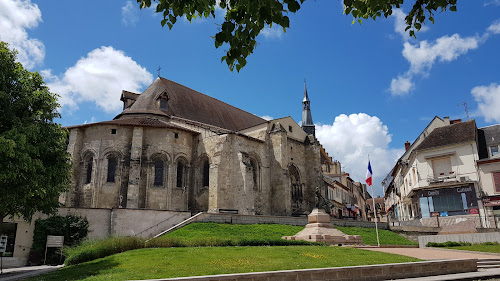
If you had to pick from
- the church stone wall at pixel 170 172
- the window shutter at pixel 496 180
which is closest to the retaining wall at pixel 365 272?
the church stone wall at pixel 170 172

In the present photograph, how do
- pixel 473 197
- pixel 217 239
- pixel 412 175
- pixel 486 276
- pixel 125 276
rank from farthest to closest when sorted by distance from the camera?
pixel 412 175 → pixel 473 197 → pixel 217 239 → pixel 486 276 → pixel 125 276

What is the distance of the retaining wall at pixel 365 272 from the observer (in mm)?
8500

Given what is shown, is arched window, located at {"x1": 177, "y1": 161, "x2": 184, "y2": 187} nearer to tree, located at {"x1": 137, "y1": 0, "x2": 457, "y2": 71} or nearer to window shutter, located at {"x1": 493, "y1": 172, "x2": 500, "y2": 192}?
window shutter, located at {"x1": 493, "y1": 172, "x2": 500, "y2": 192}

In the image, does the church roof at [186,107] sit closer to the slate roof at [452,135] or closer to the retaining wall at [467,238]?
the slate roof at [452,135]

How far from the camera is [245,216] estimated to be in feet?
81.8

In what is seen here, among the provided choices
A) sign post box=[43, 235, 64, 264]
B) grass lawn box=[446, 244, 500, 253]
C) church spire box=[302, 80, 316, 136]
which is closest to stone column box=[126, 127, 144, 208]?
sign post box=[43, 235, 64, 264]

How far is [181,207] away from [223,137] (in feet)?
20.8

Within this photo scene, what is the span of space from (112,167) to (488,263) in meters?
24.2

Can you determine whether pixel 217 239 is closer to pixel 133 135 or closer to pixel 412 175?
pixel 133 135

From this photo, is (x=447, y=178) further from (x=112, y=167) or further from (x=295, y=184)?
(x=112, y=167)

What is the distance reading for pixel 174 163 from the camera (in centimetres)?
2923

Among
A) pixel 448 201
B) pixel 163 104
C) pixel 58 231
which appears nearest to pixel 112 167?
pixel 163 104

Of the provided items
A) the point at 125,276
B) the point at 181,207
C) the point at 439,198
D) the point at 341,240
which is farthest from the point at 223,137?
the point at 125,276

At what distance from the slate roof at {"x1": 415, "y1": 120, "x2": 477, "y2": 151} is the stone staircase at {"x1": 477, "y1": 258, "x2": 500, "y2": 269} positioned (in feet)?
58.6
